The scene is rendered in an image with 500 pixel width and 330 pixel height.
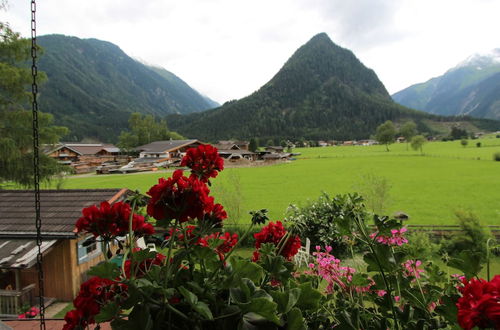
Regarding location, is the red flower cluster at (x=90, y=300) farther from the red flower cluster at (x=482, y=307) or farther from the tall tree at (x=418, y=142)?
the tall tree at (x=418, y=142)

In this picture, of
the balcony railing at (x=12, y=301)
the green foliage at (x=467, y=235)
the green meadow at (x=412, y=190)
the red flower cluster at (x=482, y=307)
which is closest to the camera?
the red flower cluster at (x=482, y=307)

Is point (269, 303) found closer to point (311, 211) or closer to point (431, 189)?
point (311, 211)

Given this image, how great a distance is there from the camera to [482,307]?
619 mm

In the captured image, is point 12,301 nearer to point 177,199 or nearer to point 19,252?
point 19,252

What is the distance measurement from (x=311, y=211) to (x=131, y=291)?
9.52 meters

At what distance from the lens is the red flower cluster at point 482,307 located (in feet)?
1.98

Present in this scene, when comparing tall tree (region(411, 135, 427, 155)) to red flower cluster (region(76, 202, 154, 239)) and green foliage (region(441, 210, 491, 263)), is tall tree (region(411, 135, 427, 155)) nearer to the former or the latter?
green foliage (region(441, 210, 491, 263))

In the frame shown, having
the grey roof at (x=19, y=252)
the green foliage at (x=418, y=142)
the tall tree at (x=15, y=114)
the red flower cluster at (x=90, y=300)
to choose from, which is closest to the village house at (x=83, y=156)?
the tall tree at (x=15, y=114)

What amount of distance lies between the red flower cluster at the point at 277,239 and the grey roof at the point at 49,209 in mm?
6674

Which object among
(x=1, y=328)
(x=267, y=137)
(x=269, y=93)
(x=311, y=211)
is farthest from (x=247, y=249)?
(x=269, y=93)

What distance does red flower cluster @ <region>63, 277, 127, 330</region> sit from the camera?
36.0 inches

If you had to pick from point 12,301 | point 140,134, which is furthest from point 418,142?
point 12,301

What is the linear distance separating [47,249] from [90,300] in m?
7.26

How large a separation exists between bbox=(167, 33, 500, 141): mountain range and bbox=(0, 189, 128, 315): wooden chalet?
3950 inches
